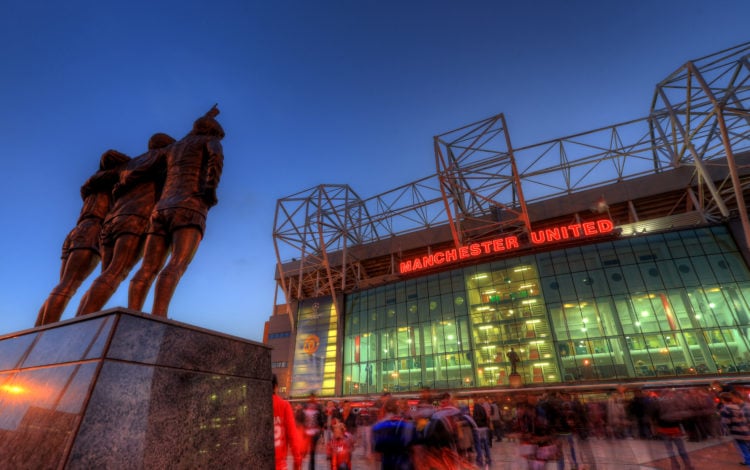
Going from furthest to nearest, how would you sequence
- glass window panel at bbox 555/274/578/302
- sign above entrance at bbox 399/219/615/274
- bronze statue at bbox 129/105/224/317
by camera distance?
1. sign above entrance at bbox 399/219/615/274
2. glass window panel at bbox 555/274/578/302
3. bronze statue at bbox 129/105/224/317

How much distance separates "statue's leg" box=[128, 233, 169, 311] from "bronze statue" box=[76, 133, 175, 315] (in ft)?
1.16

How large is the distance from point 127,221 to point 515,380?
2388cm

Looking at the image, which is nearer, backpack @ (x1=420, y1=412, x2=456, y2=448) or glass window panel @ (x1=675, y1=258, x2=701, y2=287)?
backpack @ (x1=420, y1=412, x2=456, y2=448)

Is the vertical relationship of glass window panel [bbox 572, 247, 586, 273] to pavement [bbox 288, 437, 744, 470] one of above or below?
above

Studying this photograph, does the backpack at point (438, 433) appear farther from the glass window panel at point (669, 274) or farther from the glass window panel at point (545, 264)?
the glass window panel at point (669, 274)

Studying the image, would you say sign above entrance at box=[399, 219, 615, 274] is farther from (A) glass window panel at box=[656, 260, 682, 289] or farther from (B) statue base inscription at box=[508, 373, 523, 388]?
(B) statue base inscription at box=[508, 373, 523, 388]

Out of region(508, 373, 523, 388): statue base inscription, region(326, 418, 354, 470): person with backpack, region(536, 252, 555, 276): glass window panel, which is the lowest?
region(326, 418, 354, 470): person with backpack

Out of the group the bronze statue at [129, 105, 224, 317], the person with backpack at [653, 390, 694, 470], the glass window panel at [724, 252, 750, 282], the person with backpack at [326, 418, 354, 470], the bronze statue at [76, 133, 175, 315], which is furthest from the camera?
the glass window panel at [724, 252, 750, 282]

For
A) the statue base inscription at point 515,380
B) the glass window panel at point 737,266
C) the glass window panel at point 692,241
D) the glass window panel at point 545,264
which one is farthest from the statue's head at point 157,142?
the glass window panel at point 737,266

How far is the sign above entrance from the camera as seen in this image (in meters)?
25.1

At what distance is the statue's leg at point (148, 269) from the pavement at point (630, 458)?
5562mm

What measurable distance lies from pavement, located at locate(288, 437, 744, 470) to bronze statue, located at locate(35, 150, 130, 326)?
19.1 ft

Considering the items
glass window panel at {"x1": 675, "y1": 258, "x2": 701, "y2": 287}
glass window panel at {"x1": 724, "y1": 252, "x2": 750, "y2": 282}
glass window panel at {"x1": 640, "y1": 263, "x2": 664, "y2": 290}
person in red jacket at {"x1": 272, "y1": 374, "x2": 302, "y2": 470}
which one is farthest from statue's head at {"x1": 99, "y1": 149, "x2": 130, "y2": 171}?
glass window panel at {"x1": 724, "y1": 252, "x2": 750, "y2": 282}

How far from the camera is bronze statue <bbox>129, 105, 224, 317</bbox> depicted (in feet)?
11.2
